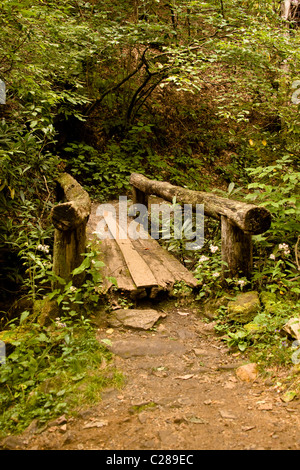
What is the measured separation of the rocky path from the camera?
198 cm

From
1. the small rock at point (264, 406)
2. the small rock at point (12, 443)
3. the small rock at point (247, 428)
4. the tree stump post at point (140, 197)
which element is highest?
the tree stump post at point (140, 197)

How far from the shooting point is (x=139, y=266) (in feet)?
14.5

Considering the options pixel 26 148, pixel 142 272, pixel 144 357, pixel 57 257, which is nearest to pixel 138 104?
pixel 26 148

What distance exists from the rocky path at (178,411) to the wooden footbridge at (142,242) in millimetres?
856

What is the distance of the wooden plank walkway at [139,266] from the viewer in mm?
3939

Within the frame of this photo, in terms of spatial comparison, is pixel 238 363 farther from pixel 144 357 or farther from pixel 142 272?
pixel 142 272

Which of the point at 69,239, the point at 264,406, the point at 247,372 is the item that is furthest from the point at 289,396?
the point at 69,239

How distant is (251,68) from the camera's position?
7801mm

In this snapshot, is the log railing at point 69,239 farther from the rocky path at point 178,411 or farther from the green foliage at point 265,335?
the green foliage at point 265,335

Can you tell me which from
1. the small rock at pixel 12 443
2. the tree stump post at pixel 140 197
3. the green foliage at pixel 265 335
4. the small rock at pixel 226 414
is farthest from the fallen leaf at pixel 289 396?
the tree stump post at pixel 140 197

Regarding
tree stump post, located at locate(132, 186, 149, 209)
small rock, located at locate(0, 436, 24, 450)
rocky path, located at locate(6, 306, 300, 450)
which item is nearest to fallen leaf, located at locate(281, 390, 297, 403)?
rocky path, located at locate(6, 306, 300, 450)

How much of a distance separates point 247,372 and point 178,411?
2.29 ft

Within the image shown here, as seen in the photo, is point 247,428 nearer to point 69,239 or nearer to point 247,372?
point 247,372

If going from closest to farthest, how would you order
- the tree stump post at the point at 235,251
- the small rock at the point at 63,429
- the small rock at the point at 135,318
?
the small rock at the point at 63,429 < the small rock at the point at 135,318 < the tree stump post at the point at 235,251
